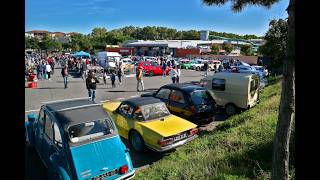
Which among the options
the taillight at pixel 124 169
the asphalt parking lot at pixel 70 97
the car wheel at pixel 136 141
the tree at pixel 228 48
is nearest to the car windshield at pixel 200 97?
the asphalt parking lot at pixel 70 97

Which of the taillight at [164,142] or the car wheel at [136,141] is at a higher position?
the taillight at [164,142]

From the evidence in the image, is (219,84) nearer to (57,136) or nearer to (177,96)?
(177,96)

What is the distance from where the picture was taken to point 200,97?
11453 mm

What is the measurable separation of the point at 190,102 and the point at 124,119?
290cm

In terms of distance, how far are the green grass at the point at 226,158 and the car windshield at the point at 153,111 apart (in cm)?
126

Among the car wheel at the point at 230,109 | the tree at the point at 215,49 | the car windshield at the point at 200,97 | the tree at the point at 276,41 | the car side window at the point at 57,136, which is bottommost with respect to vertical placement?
the car wheel at the point at 230,109

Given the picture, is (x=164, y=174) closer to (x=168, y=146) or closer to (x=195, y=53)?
(x=168, y=146)

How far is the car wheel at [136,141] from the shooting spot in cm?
859

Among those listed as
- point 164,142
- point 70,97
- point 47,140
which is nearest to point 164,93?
point 164,142

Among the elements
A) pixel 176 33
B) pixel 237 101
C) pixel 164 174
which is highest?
pixel 176 33

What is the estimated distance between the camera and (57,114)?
6.53m

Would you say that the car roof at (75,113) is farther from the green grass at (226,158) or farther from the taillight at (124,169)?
the green grass at (226,158)
